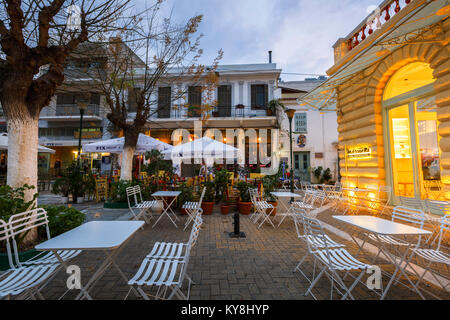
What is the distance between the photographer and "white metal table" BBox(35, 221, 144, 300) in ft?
5.81

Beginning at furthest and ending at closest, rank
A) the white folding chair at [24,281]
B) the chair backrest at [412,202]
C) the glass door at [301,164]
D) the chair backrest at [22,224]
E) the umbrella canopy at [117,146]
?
1. the glass door at [301,164]
2. the umbrella canopy at [117,146]
3. the chair backrest at [412,202]
4. the chair backrest at [22,224]
5. the white folding chair at [24,281]

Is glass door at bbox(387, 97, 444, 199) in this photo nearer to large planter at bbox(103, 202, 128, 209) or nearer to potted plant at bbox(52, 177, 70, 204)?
large planter at bbox(103, 202, 128, 209)

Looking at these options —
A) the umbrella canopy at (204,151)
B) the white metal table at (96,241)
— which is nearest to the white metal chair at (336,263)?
the white metal table at (96,241)

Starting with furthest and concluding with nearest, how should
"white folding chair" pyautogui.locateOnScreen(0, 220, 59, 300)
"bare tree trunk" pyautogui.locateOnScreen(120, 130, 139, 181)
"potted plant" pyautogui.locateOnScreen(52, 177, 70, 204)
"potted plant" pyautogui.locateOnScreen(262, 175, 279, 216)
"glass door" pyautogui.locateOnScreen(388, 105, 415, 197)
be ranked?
1. "potted plant" pyautogui.locateOnScreen(52, 177, 70, 204)
2. "bare tree trunk" pyautogui.locateOnScreen(120, 130, 139, 181)
3. "glass door" pyautogui.locateOnScreen(388, 105, 415, 197)
4. "potted plant" pyautogui.locateOnScreen(262, 175, 279, 216)
5. "white folding chair" pyautogui.locateOnScreen(0, 220, 59, 300)

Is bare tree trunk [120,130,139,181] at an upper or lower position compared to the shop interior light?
lower

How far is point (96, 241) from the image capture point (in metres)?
1.92

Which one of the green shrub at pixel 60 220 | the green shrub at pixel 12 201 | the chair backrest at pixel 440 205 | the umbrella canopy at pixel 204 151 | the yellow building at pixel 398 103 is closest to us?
the green shrub at pixel 12 201

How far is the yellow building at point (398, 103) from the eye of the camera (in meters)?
4.59

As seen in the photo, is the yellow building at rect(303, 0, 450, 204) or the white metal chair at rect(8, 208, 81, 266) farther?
the yellow building at rect(303, 0, 450, 204)

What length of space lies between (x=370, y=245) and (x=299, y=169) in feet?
40.8

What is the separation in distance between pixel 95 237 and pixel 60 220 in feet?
6.37

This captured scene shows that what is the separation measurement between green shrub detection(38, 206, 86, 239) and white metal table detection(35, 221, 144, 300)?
1297 mm

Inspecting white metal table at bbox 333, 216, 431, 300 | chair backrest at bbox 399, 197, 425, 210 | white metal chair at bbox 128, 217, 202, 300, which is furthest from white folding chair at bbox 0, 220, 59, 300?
chair backrest at bbox 399, 197, 425, 210

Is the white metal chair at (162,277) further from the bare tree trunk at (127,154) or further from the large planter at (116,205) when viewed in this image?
the bare tree trunk at (127,154)
